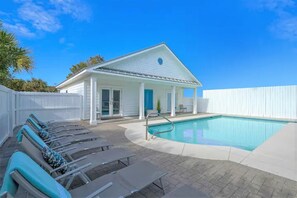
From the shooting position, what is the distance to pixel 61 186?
1827mm

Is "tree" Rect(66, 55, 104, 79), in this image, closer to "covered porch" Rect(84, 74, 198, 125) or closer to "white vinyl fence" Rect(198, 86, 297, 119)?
"covered porch" Rect(84, 74, 198, 125)

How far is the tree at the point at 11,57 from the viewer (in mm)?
6862

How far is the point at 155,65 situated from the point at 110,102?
5.65 m

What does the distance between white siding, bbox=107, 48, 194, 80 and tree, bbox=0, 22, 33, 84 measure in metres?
4.98

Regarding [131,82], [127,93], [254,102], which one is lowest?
[254,102]

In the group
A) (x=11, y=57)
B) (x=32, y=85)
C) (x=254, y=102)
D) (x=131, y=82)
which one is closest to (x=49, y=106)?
(x=11, y=57)

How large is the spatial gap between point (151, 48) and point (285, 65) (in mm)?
16445

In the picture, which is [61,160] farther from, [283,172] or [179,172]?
[283,172]

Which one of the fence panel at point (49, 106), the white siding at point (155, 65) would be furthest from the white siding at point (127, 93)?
the white siding at point (155, 65)

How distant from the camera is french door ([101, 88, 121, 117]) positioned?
1230 cm

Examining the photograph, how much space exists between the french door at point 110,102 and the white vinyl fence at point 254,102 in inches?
468

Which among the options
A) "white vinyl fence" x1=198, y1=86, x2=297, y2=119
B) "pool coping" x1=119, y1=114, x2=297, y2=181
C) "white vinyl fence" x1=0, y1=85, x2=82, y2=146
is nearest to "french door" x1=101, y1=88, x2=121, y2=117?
"white vinyl fence" x1=0, y1=85, x2=82, y2=146

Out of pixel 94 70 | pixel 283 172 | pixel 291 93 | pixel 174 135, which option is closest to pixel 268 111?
pixel 291 93

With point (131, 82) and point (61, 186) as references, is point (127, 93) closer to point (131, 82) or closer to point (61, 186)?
point (131, 82)
